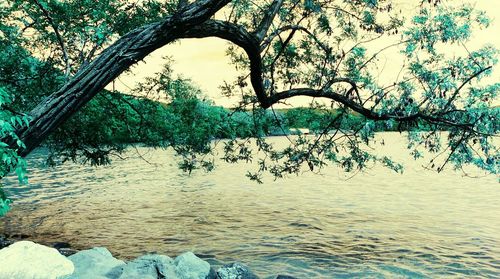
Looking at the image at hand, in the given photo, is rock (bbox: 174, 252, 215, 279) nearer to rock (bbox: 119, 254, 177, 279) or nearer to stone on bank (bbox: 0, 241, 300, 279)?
stone on bank (bbox: 0, 241, 300, 279)

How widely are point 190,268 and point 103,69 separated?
477 centimetres

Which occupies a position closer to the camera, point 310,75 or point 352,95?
point 352,95

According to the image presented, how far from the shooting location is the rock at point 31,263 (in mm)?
5559

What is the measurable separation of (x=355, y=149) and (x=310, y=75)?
6.19ft

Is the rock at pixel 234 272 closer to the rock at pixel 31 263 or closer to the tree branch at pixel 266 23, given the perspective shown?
the rock at pixel 31 263

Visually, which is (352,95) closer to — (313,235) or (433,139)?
(433,139)

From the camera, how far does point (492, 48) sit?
357 inches

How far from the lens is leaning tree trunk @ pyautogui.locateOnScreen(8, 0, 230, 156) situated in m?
5.70

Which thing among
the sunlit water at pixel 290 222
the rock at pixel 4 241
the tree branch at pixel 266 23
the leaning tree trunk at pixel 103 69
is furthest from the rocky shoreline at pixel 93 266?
the rock at pixel 4 241

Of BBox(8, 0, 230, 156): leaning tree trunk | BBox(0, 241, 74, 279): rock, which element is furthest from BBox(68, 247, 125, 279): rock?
BBox(8, 0, 230, 156): leaning tree trunk

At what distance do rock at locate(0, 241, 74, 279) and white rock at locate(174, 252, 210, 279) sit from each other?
10.4 feet

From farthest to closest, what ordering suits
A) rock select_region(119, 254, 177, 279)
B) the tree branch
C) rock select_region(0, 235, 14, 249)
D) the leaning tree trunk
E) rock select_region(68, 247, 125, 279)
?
1. rock select_region(0, 235, 14, 249)
2. rock select_region(119, 254, 177, 279)
3. rock select_region(68, 247, 125, 279)
4. the tree branch
5. the leaning tree trunk

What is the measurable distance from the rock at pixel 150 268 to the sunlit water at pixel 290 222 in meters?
4.38

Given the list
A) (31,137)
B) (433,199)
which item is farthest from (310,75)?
(433,199)
